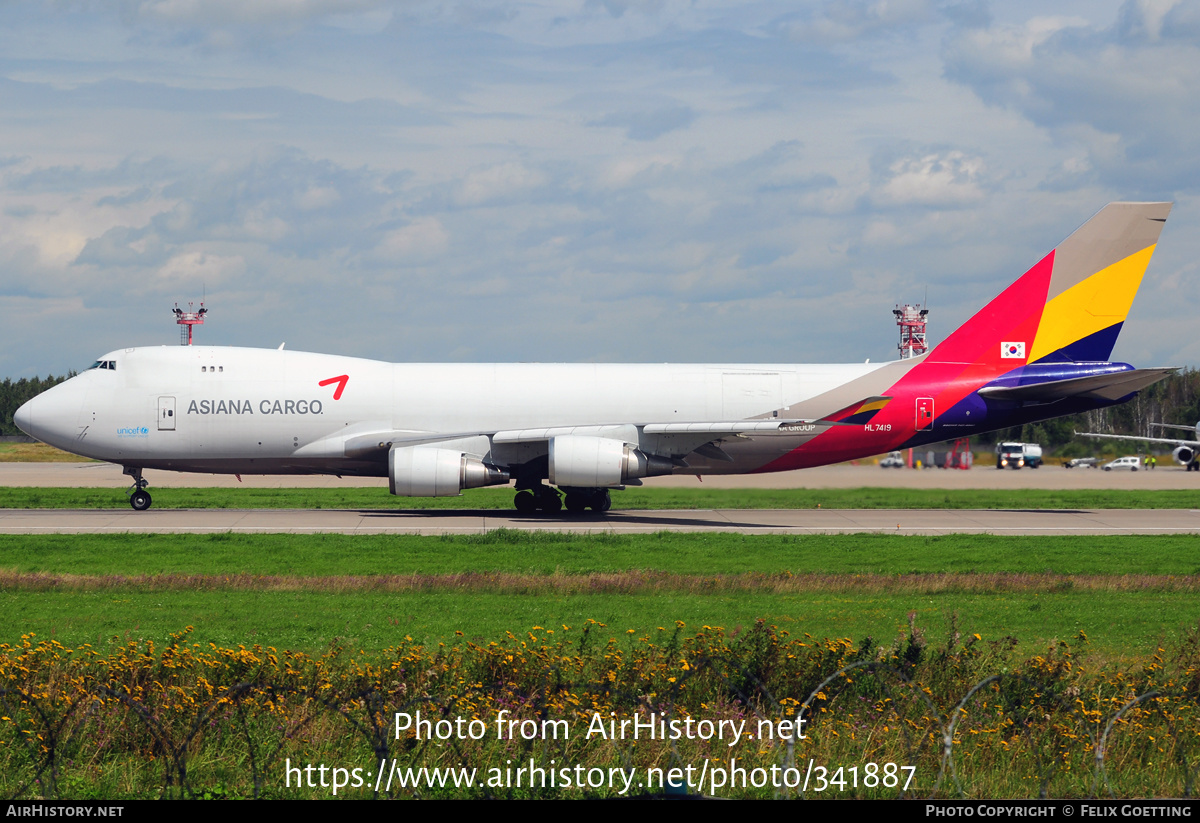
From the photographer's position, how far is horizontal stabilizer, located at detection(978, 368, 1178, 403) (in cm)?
3316

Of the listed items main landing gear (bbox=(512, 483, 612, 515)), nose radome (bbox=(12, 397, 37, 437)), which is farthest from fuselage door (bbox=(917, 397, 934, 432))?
nose radome (bbox=(12, 397, 37, 437))

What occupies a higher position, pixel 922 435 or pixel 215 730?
pixel 922 435

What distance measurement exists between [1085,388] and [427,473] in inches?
805

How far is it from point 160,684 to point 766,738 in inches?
233

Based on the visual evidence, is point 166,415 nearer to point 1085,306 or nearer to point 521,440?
point 521,440

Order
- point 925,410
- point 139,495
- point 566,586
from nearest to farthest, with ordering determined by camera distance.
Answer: point 566,586 → point 925,410 → point 139,495

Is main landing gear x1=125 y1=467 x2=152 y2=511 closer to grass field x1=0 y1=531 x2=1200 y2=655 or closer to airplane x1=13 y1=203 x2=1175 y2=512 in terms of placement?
airplane x1=13 y1=203 x2=1175 y2=512

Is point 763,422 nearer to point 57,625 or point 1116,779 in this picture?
point 57,625

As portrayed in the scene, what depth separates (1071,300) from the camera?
1405 inches

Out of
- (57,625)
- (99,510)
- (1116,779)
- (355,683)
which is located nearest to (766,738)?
(1116,779)

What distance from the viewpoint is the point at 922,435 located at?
3556 centimetres

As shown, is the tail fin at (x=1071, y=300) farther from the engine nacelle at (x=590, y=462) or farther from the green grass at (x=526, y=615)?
the green grass at (x=526, y=615)

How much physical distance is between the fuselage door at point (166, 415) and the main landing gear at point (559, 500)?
36.5ft

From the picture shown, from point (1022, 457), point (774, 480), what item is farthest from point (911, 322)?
point (774, 480)
